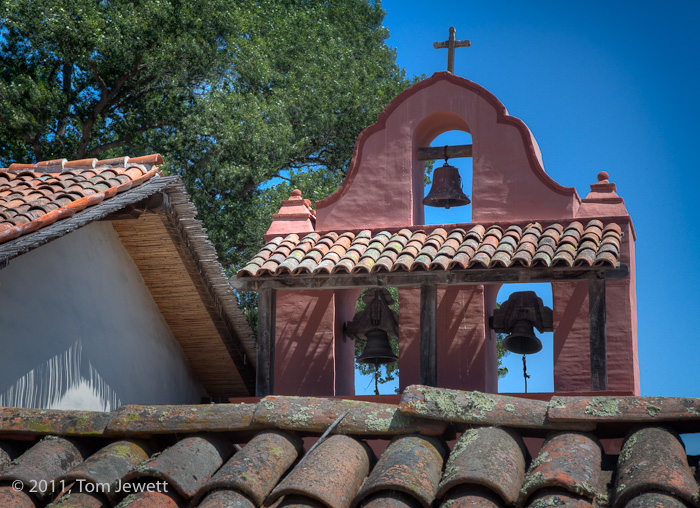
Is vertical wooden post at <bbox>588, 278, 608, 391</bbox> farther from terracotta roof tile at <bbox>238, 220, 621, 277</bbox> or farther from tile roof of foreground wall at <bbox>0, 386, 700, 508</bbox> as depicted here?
tile roof of foreground wall at <bbox>0, 386, 700, 508</bbox>

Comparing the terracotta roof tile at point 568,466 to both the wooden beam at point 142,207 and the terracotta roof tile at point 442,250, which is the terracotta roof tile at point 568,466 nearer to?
the terracotta roof tile at point 442,250

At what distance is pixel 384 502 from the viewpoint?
12.2ft

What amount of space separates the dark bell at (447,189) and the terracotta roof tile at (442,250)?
2.25 ft

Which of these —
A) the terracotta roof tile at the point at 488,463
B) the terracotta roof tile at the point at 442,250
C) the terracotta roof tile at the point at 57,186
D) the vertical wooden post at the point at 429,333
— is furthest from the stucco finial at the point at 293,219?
the terracotta roof tile at the point at 488,463

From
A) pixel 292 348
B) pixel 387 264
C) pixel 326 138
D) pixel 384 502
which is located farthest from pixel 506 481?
pixel 326 138

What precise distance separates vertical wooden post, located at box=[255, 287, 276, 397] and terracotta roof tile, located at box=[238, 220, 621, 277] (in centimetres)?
30

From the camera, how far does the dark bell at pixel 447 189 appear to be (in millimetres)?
10555

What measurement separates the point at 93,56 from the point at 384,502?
1442 cm

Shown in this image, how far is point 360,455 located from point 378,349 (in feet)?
19.0

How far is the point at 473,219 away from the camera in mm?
10195

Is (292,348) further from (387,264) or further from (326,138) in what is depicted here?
(326,138)

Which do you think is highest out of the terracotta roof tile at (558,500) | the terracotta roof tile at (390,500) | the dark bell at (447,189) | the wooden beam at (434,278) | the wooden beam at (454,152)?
the wooden beam at (454,152)

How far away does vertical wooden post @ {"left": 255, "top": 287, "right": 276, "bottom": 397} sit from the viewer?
30.9 ft

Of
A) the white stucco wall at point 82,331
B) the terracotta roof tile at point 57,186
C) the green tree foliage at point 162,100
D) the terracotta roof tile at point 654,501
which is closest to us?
the terracotta roof tile at point 654,501
